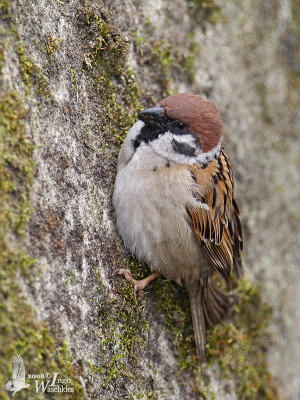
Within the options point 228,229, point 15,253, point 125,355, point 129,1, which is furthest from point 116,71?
point 125,355

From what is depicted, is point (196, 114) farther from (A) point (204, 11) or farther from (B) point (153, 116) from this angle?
(A) point (204, 11)

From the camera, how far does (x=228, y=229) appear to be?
3895 millimetres

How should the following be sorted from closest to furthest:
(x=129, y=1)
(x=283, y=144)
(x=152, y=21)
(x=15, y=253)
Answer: (x=15, y=253)
(x=129, y=1)
(x=152, y=21)
(x=283, y=144)

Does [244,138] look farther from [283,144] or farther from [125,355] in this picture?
[125,355]

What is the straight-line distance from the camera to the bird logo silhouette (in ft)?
7.49

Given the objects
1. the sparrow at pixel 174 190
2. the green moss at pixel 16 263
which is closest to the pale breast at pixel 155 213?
the sparrow at pixel 174 190

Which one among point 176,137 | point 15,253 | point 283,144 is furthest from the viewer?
point 283,144

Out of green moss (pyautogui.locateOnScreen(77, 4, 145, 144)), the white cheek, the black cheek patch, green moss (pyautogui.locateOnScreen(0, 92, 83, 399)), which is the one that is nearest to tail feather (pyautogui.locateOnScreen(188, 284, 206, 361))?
the black cheek patch

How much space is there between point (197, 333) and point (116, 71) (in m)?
2.14

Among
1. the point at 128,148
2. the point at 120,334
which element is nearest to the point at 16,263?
the point at 120,334

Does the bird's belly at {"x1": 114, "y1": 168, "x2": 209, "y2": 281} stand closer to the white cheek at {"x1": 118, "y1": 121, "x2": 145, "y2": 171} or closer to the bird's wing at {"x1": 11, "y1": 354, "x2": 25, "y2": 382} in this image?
the white cheek at {"x1": 118, "y1": 121, "x2": 145, "y2": 171}

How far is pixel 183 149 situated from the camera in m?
3.48

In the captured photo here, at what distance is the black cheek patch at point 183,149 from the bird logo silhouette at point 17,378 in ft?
5.79

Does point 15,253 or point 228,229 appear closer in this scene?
point 15,253
